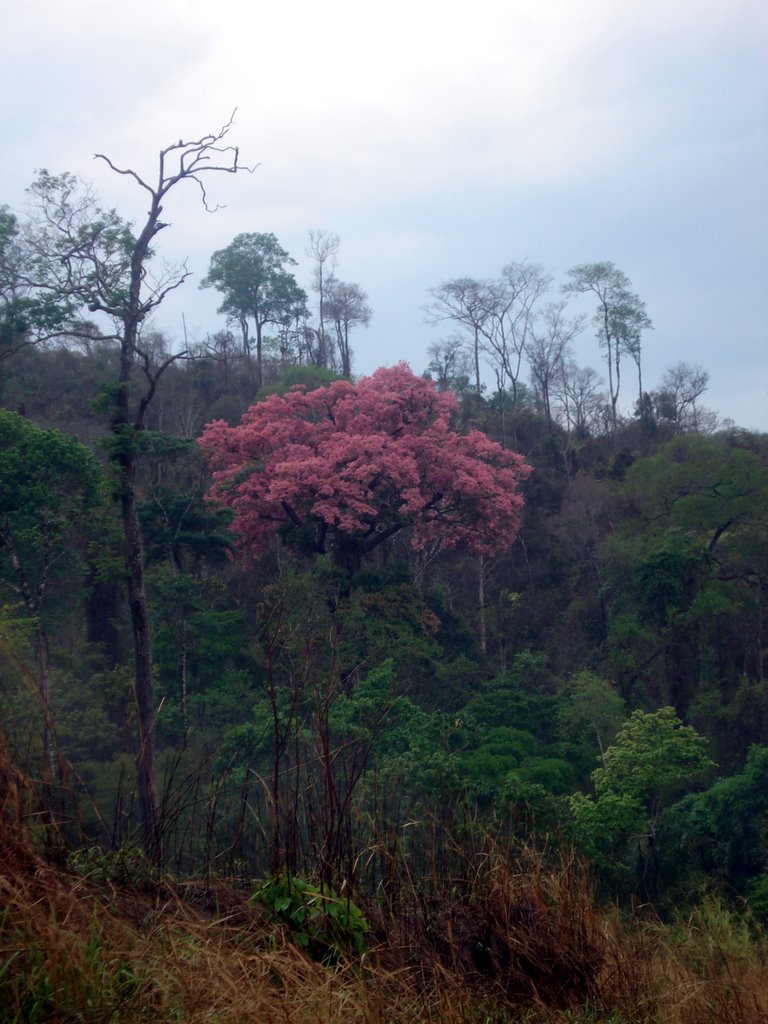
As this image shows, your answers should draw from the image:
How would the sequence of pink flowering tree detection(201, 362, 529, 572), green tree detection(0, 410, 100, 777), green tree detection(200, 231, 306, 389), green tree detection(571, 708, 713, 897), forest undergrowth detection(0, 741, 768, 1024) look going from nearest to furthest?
forest undergrowth detection(0, 741, 768, 1024) < green tree detection(571, 708, 713, 897) < green tree detection(0, 410, 100, 777) < pink flowering tree detection(201, 362, 529, 572) < green tree detection(200, 231, 306, 389)

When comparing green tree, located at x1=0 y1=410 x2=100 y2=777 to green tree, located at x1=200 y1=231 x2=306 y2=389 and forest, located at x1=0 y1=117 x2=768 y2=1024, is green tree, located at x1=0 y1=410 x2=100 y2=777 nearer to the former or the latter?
forest, located at x1=0 y1=117 x2=768 y2=1024

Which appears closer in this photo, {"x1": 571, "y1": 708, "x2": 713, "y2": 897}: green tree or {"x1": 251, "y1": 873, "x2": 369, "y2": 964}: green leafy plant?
{"x1": 251, "y1": 873, "x2": 369, "y2": 964}: green leafy plant

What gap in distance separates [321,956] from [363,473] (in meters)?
10.9

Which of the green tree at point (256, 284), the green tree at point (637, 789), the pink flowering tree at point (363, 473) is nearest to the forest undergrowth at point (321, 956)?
the green tree at point (637, 789)

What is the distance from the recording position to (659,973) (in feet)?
15.3

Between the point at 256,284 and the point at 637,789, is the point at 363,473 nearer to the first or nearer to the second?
the point at 637,789

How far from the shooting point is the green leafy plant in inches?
150

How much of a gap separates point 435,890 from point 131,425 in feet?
23.9

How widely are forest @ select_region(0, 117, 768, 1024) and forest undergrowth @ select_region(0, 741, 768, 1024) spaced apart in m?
0.02

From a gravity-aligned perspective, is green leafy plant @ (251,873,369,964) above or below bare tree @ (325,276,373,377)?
below

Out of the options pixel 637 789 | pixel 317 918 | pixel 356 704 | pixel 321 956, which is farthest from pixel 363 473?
pixel 321 956

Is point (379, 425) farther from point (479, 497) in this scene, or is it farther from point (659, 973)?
point (659, 973)

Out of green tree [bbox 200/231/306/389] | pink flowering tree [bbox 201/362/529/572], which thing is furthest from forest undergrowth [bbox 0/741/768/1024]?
green tree [bbox 200/231/306/389]

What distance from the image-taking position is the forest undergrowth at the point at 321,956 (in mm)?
2908
